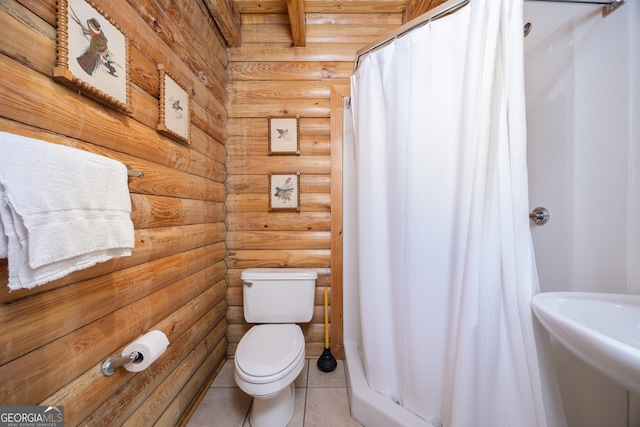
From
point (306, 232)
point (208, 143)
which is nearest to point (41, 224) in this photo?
point (208, 143)

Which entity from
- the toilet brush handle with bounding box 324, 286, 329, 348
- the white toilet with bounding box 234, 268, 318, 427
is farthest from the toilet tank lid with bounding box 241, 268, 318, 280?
the toilet brush handle with bounding box 324, 286, 329, 348

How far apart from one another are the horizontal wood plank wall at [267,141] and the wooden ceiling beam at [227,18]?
0.06m

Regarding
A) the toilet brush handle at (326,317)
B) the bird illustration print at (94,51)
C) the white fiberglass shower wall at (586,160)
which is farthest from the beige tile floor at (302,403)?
the bird illustration print at (94,51)

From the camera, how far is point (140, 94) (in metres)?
0.98

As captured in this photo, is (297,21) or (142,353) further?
(297,21)

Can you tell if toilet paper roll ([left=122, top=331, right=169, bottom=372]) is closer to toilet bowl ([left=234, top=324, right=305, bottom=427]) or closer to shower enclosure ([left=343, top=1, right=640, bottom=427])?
toilet bowl ([left=234, top=324, right=305, bottom=427])

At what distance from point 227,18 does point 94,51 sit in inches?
45.3

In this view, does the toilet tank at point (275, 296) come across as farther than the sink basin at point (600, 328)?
Yes

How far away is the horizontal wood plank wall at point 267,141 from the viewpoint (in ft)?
5.90

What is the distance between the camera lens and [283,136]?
1.78 meters

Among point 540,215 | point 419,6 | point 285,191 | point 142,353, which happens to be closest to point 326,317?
point 285,191

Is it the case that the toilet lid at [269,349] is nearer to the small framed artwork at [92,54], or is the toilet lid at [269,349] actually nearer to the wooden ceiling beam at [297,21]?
the small framed artwork at [92,54]

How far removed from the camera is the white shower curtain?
2.61 feet

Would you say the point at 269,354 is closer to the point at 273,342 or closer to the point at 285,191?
the point at 273,342
